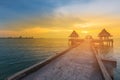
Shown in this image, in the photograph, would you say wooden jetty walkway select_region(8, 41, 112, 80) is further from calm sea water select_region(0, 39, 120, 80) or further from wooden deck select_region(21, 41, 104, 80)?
calm sea water select_region(0, 39, 120, 80)

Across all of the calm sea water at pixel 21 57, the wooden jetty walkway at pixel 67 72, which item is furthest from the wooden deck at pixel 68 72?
the calm sea water at pixel 21 57

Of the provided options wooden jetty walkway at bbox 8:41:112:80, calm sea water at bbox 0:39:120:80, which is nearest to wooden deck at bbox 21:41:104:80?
wooden jetty walkway at bbox 8:41:112:80

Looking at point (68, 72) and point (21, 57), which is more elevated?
point (68, 72)

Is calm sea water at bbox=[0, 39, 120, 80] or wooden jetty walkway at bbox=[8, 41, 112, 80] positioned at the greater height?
wooden jetty walkway at bbox=[8, 41, 112, 80]

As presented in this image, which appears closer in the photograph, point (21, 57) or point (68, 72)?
point (68, 72)

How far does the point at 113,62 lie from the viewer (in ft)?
31.0

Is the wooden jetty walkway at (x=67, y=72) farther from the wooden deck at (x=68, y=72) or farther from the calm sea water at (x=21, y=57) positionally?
the calm sea water at (x=21, y=57)

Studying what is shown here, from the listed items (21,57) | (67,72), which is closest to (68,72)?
(67,72)

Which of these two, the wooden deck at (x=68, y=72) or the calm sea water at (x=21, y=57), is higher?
the wooden deck at (x=68, y=72)

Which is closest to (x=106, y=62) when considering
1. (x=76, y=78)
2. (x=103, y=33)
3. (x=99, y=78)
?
(x=99, y=78)

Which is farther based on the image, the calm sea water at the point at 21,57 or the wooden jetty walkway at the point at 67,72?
the calm sea water at the point at 21,57

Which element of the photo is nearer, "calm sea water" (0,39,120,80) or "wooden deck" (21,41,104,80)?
"wooden deck" (21,41,104,80)

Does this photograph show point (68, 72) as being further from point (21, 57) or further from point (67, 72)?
point (21, 57)

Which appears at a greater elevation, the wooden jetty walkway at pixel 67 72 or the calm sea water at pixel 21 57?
the wooden jetty walkway at pixel 67 72
